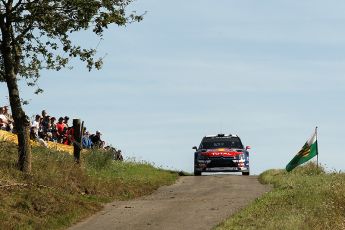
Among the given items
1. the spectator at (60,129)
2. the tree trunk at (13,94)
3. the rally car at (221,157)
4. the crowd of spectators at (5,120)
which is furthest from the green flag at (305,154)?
the tree trunk at (13,94)

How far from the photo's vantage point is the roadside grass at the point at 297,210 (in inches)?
542

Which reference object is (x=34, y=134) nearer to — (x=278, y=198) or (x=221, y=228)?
(x=278, y=198)

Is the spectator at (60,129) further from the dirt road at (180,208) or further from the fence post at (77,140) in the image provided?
the dirt road at (180,208)

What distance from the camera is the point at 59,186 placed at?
19578 millimetres

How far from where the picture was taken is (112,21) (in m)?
20.2

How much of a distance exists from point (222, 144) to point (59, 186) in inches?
517

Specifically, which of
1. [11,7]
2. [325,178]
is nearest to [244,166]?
[325,178]

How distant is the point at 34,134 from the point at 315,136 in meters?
12.1

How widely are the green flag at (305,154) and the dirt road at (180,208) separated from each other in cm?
416

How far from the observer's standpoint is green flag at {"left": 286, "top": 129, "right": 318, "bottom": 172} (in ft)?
93.6

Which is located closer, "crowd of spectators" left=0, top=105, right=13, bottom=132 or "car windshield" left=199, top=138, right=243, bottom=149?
"crowd of spectators" left=0, top=105, right=13, bottom=132

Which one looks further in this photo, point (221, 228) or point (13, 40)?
point (13, 40)

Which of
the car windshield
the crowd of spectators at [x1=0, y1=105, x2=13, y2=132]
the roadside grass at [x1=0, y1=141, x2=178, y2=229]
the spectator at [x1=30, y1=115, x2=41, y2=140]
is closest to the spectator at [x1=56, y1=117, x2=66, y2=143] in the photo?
the spectator at [x1=30, y1=115, x2=41, y2=140]

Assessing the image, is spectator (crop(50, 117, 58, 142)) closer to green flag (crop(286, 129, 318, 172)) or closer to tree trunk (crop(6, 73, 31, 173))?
tree trunk (crop(6, 73, 31, 173))
